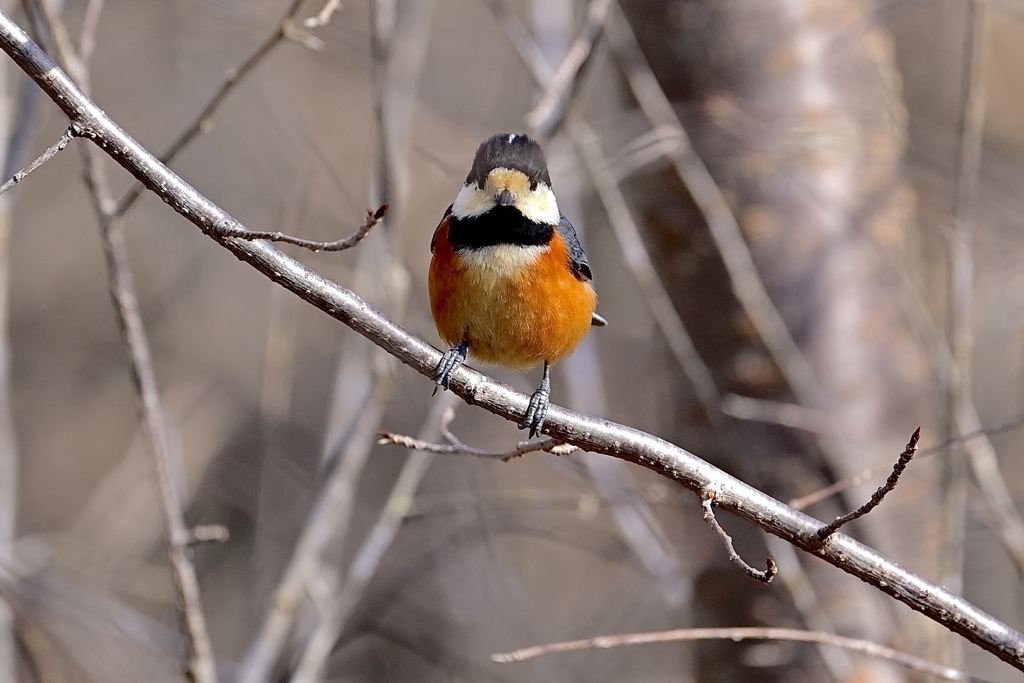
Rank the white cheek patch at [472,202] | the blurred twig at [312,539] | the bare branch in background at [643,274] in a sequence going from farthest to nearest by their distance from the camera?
the bare branch in background at [643,274], the blurred twig at [312,539], the white cheek patch at [472,202]

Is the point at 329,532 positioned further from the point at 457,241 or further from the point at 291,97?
the point at 291,97

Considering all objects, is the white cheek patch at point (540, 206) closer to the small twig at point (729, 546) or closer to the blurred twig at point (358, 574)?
the blurred twig at point (358, 574)

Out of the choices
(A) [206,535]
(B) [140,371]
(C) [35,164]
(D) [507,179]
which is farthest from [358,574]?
(C) [35,164]

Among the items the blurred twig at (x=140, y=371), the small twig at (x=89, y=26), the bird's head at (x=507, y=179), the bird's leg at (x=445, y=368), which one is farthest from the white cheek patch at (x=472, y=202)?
the small twig at (x=89, y=26)

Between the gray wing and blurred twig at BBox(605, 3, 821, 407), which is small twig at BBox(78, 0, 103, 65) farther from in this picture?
blurred twig at BBox(605, 3, 821, 407)

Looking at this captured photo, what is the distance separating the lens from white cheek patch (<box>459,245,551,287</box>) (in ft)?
8.18

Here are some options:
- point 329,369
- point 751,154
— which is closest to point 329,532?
point 751,154

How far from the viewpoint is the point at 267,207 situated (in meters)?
5.80

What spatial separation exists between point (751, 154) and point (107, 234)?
7.43ft

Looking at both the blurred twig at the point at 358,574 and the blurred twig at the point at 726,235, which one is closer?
the blurred twig at the point at 358,574

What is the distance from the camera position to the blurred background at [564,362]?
10.6 feet

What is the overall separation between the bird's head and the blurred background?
0.33 metres

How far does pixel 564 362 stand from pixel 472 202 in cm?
142

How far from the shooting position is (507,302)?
8.22 feet
